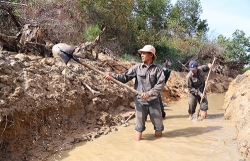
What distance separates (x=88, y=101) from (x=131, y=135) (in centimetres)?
127

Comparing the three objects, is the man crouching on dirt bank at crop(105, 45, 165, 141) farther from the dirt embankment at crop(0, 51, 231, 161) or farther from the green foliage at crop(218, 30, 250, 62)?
the green foliage at crop(218, 30, 250, 62)

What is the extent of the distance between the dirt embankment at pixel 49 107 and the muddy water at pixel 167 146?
12.5 inches

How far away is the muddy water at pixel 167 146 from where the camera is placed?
3.65 meters

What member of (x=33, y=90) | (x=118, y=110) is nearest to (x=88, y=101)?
(x=118, y=110)

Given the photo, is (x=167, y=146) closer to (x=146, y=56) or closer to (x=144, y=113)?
(x=144, y=113)

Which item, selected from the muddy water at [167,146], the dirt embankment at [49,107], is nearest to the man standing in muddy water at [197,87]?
the muddy water at [167,146]

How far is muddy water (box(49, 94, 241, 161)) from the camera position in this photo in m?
3.65

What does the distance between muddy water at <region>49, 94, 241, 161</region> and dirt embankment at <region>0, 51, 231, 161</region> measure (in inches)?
12.5

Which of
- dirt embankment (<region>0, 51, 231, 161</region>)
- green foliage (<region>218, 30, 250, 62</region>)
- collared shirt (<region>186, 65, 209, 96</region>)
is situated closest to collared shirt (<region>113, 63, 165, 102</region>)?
dirt embankment (<region>0, 51, 231, 161</region>)

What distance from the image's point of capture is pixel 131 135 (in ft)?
15.5

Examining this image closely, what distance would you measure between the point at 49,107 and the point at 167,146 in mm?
2092

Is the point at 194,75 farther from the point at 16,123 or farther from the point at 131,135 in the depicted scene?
the point at 16,123

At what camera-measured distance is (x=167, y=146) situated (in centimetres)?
409

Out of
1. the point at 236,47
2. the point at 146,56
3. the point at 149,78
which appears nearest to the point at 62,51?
the point at 146,56
